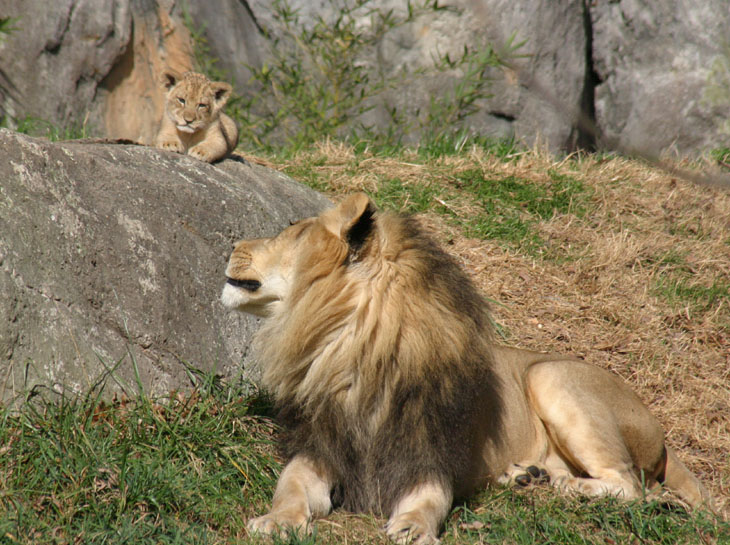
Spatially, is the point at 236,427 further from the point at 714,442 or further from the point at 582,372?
the point at 714,442

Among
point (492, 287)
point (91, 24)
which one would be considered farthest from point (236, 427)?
point (91, 24)

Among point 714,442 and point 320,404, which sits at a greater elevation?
point 320,404

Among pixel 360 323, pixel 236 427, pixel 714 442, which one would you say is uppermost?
pixel 360 323

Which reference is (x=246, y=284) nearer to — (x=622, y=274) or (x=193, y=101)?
(x=193, y=101)

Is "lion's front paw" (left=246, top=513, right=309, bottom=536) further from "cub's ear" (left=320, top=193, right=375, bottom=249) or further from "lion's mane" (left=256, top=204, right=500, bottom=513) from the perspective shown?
"cub's ear" (left=320, top=193, right=375, bottom=249)

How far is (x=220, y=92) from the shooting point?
6.15m

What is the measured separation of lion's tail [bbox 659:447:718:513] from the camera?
4316 mm

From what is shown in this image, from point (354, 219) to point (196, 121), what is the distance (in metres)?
2.72

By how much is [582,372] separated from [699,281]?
9.01 feet

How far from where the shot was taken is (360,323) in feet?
11.6

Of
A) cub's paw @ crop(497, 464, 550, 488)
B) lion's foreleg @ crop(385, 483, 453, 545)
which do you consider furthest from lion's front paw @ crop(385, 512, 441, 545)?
cub's paw @ crop(497, 464, 550, 488)

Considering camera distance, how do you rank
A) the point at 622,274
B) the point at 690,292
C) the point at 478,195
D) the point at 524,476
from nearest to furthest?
the point at 524,476, the point at 690,292, the point at 622,274, the point at 478,195

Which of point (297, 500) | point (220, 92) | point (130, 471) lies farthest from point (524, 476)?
point (220, 92)

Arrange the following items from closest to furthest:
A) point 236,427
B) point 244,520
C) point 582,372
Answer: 1. point 244,520
2. point 236,427
3. point 582,372
